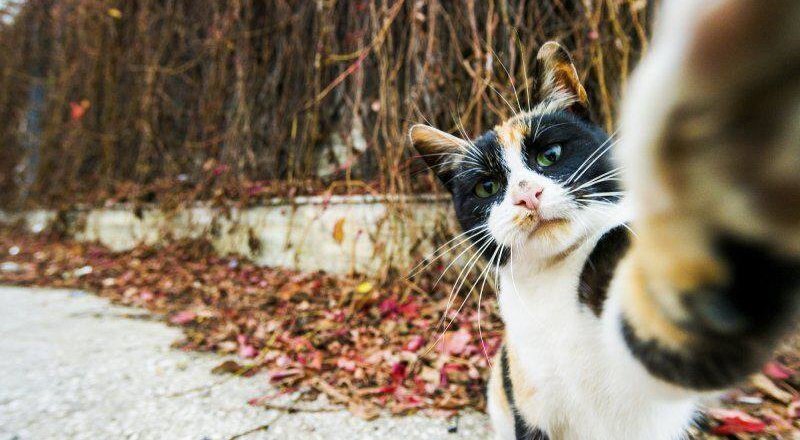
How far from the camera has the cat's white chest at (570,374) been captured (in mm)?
784

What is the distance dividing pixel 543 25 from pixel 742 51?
2152 mm

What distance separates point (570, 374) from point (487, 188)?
493mm

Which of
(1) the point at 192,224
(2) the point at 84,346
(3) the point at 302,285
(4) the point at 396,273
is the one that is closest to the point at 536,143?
(4) the point at 396,273

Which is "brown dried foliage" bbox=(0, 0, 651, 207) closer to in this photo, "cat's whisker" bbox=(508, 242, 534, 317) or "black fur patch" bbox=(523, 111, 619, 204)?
"black fur patch" bbox=(523, 111, 619, 204)

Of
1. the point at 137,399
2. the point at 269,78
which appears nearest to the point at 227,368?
the point at 137,399

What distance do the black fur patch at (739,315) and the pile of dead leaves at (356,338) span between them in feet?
1.67

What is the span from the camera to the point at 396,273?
231cm

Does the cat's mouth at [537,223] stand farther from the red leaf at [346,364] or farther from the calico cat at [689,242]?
the red leaf at [346,364]

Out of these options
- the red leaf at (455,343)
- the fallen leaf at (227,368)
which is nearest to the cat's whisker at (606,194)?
the red leaf at (455,343)

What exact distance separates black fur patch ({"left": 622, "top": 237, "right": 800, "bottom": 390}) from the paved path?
1.02 m

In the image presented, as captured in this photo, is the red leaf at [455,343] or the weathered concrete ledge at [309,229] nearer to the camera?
the red leaf at [455,343]

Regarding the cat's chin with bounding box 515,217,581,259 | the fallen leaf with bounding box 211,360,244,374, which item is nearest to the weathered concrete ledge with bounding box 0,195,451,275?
the fallen leaf with bounding box 211,360,244,374

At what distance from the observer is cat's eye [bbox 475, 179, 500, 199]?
3.55 feet

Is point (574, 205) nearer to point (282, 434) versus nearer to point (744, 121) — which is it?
point (744, 121)
